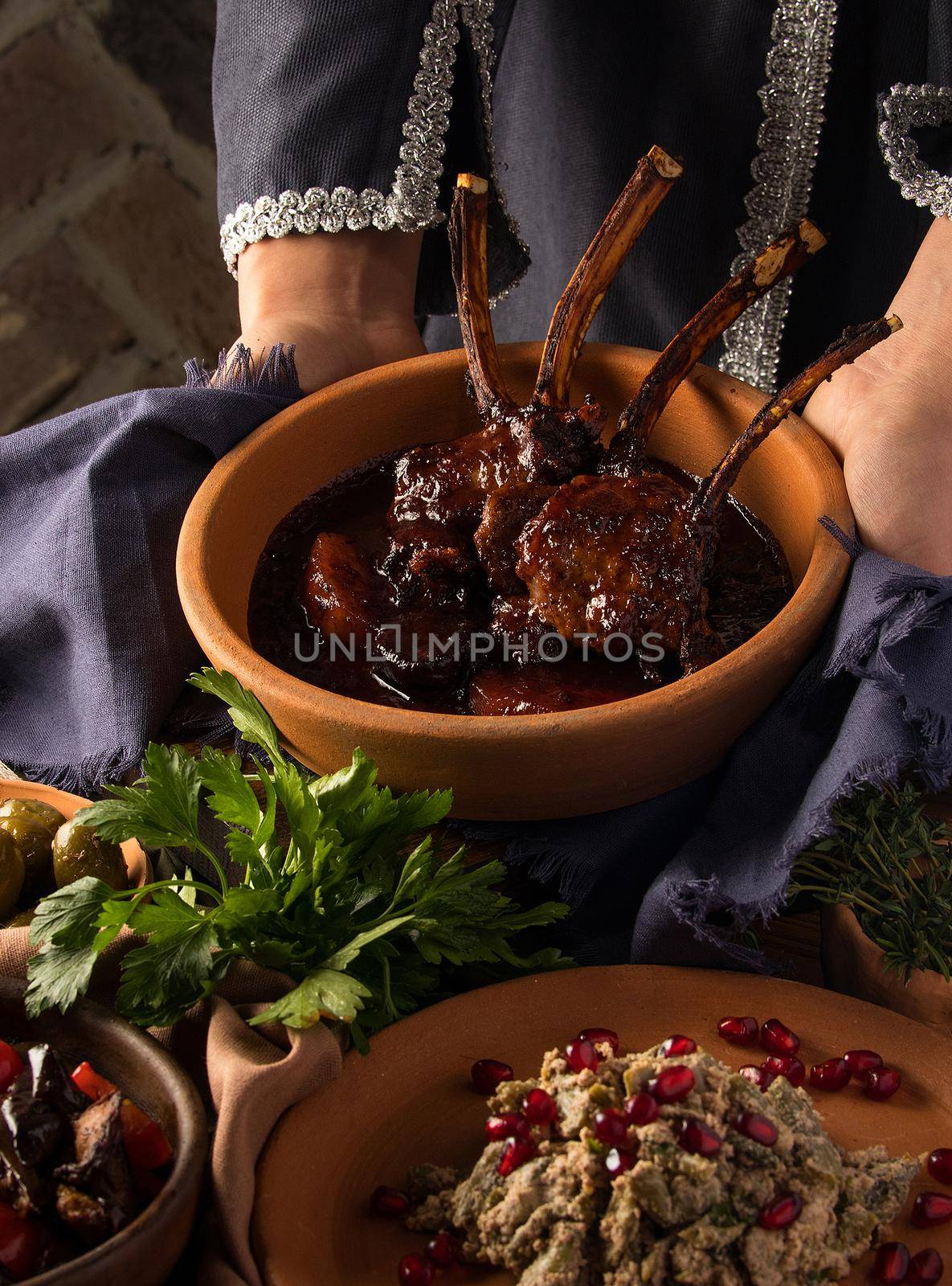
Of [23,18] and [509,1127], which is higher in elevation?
[23,18]

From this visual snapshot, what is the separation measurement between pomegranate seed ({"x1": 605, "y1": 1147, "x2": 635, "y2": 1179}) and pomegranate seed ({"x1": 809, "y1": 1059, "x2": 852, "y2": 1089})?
243mm

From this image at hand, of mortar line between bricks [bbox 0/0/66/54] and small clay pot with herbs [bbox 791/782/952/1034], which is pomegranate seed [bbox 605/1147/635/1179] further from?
mortar line between bricks [bbox 0/0/66/54]

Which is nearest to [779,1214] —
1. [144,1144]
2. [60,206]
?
[144,1144]

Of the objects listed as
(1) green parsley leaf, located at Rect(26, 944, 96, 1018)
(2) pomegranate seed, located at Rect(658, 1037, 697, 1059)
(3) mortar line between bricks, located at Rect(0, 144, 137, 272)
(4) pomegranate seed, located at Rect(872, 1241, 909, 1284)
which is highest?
(3) mortar line between bricks, located at Rect(0, 144, 137, 272)

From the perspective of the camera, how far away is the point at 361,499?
64.4 inches

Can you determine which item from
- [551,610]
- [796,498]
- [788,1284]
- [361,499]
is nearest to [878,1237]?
[788,1284]

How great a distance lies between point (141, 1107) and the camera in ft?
3.27

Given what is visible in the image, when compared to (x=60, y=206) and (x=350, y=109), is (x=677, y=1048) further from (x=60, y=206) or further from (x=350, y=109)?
(x=60, y=206)

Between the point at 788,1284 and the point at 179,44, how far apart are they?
3.26 meters

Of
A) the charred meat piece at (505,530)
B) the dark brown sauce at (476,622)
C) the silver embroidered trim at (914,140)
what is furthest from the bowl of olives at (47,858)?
the silver embroidered trim at (914,140)

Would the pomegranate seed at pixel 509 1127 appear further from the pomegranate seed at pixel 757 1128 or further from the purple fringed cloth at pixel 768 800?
the purple fringed cloth at pixel 768 800

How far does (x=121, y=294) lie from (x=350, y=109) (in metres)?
1.84

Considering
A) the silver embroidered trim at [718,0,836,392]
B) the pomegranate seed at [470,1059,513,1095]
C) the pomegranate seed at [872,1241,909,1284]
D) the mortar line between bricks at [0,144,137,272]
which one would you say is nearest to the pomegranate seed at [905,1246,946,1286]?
the pomegranate seed at [872,1241,909,1284]

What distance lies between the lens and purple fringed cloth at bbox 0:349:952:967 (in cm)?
124
